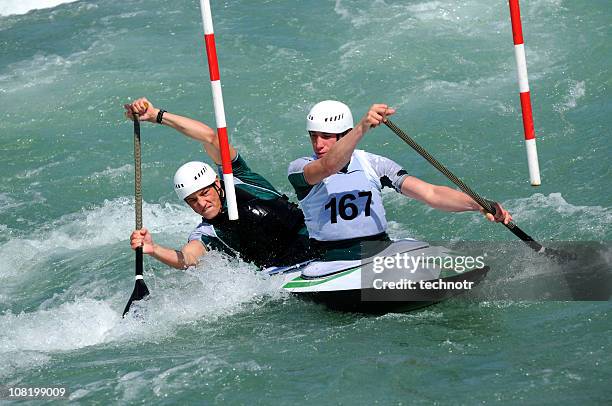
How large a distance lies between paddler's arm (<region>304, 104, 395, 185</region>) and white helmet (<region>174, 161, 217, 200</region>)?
2.96ft

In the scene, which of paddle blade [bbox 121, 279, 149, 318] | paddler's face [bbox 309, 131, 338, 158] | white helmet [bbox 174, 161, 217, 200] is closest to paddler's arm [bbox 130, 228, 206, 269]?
paddle blade [bbox 121, 279, 149, 318]

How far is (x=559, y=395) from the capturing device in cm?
531

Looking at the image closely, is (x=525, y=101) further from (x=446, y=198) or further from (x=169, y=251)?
(x=169, y=251)

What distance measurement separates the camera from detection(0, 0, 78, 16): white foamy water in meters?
16.1

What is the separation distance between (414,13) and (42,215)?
5710 millimetres

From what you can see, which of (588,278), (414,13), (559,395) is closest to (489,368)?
(559,395)

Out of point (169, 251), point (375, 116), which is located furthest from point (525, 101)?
point (169, 251)

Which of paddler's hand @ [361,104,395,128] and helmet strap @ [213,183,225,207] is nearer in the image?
paddler's hand @ [361,104,395,128]

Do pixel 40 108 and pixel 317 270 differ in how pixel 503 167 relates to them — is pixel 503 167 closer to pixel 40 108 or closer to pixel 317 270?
pixel 317 270

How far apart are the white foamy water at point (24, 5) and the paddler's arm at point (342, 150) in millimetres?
10633

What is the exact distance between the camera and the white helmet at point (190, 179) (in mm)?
7172

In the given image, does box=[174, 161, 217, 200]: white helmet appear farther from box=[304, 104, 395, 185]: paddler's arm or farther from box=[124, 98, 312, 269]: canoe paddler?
box=[304, 104, 395, 185]: paddler's arm

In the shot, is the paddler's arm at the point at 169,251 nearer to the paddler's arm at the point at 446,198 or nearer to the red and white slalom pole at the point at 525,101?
the paddler's arm at the point at 446,198

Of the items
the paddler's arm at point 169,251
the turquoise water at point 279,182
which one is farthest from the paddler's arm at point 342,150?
the paddler's arm at point 169,251
